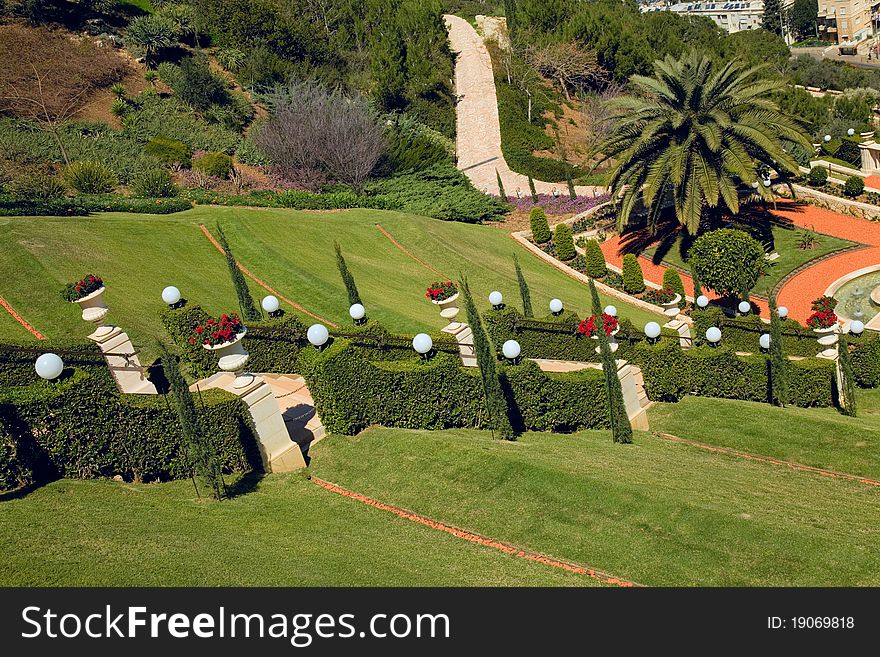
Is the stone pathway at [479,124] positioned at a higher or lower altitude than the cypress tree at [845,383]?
higher

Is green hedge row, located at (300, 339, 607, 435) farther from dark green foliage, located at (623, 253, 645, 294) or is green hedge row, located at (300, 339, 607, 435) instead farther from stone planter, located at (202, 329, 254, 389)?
dark green foliage, located at (623, 253, 645, 294)

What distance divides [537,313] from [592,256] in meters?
7.09

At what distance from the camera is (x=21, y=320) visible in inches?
763

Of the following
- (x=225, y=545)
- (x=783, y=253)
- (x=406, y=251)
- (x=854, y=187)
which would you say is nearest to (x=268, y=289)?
(x=406, y=251)

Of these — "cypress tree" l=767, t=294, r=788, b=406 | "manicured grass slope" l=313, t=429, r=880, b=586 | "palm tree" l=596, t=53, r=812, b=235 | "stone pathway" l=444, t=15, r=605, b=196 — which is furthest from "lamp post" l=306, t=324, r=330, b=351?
"stone pathway" l=444, t=15, r=605, b=196

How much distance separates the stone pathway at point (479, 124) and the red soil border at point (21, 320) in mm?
32591

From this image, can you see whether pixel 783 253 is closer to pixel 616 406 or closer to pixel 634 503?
pixel 616 406

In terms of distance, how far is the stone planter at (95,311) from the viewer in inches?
647

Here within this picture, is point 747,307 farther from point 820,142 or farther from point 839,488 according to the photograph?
point 820,142

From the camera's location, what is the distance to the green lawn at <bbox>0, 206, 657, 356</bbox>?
Answer: 21062 millimetres

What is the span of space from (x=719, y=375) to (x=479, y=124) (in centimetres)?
4408

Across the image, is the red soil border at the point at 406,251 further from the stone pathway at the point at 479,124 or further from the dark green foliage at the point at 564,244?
the stone pathway at the point at 479,124

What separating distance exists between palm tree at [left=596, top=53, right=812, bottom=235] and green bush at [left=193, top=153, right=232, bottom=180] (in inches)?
910

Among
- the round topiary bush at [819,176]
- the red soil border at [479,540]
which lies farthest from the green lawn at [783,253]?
the red soil border at [479,540]
